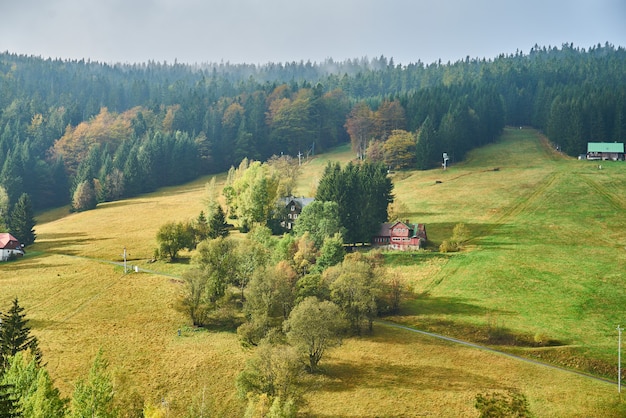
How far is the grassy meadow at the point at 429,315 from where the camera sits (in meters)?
51.3

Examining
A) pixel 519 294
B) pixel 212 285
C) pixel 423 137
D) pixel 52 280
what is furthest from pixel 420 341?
pixel 423 137

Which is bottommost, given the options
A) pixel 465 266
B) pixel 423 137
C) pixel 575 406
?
pixel 575 406

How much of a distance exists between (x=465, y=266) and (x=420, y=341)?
20.5 metres

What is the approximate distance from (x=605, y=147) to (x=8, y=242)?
12600cm

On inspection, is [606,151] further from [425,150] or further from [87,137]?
[87,137]

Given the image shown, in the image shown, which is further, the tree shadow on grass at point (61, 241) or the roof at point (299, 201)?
the roof at point (299, 201)

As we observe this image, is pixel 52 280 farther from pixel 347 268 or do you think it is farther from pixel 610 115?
pixel 610 115

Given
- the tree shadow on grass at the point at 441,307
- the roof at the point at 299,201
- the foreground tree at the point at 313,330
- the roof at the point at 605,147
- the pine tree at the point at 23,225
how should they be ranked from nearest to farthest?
the foreground tree at the point at 313,330
the tree shadow on grass at the point at 441,307
the roof at the point at 299,201
the pine tree at the point at 23,225
the roof at the point at 605,147

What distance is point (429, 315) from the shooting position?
66.4m

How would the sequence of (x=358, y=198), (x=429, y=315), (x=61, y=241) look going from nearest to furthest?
(x=429, y=315) < (x=358, y=198) < (x=61, y=241)

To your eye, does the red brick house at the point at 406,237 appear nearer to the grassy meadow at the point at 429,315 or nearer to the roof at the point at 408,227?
the roof at the point at 408,227

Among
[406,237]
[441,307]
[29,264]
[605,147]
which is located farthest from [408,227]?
[605,147]

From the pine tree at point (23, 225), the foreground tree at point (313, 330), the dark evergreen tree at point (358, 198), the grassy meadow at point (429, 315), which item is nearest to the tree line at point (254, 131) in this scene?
the pine tree at point (23, 225)

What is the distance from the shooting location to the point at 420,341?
61.1 meters
